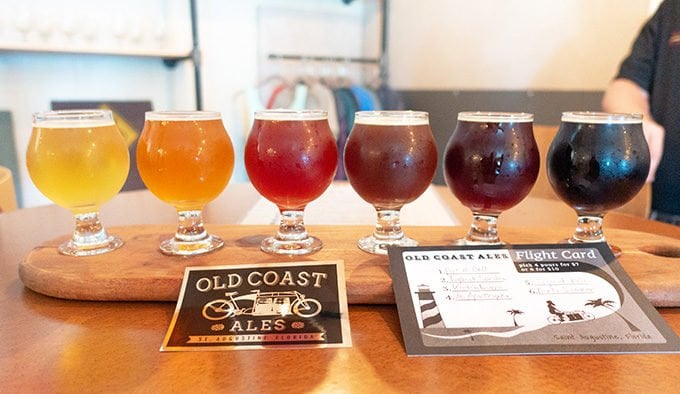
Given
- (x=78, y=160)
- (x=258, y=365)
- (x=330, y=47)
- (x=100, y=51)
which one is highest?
(x=330, y=47)

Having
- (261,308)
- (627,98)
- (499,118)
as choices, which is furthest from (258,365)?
(627,98)

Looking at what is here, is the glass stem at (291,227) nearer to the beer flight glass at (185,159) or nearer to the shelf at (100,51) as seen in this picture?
the beer flight glass at (185,159)

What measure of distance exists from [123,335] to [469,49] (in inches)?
98.6

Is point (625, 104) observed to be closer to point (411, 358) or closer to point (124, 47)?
point (411, 358)

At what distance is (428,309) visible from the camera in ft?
1.86

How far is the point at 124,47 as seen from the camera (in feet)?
8.04

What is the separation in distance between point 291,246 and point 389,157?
200mm

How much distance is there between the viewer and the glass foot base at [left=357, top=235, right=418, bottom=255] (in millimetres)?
739

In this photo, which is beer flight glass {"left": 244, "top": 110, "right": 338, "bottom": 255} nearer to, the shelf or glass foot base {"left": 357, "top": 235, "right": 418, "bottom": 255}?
glass foot base {"left": 357, "top": 235, "right": 418, "bottom": 255}

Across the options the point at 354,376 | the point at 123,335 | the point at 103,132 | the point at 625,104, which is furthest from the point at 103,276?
the point at 625,104

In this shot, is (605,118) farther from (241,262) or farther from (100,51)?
(100,51)

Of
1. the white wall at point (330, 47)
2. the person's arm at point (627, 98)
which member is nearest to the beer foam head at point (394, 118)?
the person's arm at point (627, 98)

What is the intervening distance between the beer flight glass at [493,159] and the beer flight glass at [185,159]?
13.5 inches

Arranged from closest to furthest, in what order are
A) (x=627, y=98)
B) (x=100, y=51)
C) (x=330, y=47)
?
(x=627, y=98), (x=100, y=51), (x=330, y=47)
